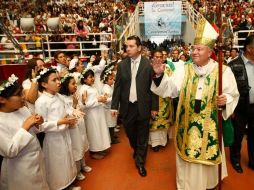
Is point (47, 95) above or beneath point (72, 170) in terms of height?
above

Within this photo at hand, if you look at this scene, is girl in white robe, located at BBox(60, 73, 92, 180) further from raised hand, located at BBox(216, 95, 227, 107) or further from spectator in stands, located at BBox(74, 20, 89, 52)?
spectator in stands, located at BBox(74, 20, 89, 52)

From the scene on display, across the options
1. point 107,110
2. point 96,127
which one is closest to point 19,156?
point 96,127

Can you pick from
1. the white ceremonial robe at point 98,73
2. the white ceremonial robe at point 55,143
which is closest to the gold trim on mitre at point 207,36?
the white ceremonial robe at point 55,143

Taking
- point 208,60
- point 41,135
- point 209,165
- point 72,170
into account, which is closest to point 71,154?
point 72,170

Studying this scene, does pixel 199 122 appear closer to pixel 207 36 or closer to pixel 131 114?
pixel 207 36

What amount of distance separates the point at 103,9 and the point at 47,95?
48.1 ft

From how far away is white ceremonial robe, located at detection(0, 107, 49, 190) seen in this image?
2.42 m

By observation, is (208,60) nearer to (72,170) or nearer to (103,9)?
(72,170)

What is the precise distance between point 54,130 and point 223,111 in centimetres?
172

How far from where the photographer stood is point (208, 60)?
9.98 feet

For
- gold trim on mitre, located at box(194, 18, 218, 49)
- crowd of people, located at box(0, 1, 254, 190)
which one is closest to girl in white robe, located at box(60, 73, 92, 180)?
crowd of people, located at box(0, 1, 254, 190)

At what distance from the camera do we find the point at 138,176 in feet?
12.6

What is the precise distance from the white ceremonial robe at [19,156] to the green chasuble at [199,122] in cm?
152

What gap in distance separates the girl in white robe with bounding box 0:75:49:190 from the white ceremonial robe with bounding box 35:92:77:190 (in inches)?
10.6
